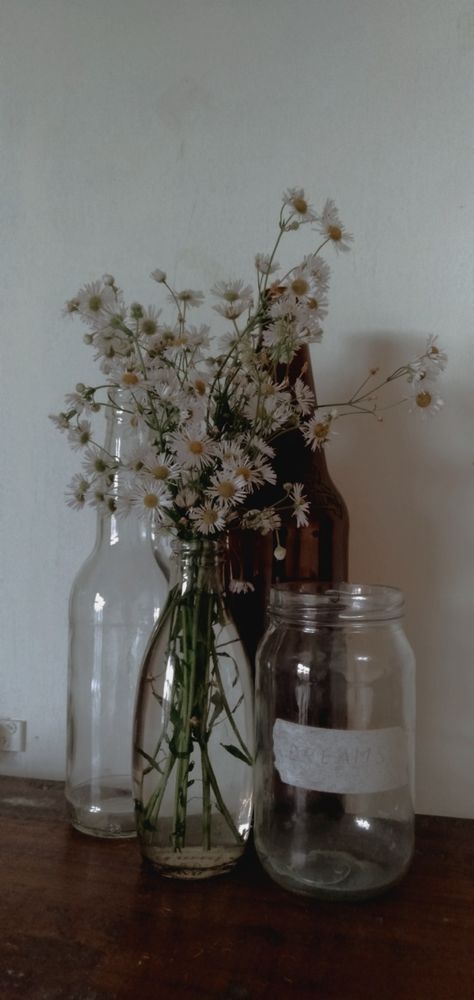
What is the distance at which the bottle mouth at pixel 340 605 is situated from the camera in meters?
0.71

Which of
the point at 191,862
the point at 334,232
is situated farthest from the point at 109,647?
the point at 334,232

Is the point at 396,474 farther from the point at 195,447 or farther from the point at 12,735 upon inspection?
the point at 12,735

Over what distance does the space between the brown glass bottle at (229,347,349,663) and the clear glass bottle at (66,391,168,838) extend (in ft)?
0.34

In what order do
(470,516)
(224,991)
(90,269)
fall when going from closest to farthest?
(224,991) < (470,516) < (90,269)

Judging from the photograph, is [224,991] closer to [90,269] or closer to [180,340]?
[180,340]

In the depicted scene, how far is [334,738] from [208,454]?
0.85 ft

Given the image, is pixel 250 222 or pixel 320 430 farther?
pixel 250 222

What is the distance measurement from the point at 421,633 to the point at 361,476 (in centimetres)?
20

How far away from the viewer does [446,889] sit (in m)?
0.71

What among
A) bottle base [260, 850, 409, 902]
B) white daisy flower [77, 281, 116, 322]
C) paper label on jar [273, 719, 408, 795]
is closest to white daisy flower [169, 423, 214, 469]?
white daisy flower [77, 281, 116, 322]

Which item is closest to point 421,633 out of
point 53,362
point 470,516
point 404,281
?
point 470,516

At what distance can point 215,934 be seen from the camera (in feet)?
1.99

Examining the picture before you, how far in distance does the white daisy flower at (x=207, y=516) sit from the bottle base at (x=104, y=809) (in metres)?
0.34

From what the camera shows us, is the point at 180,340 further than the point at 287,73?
No
